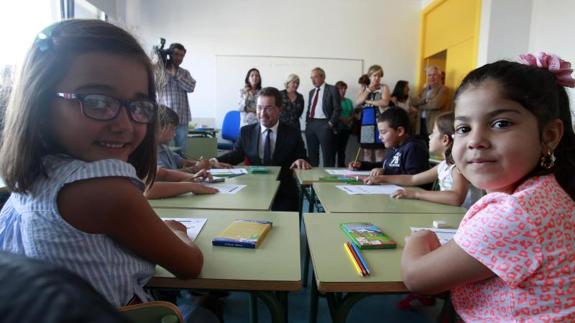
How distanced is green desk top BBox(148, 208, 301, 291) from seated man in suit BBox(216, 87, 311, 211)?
4.81ft

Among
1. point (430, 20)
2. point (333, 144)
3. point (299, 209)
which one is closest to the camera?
point (299, 209)

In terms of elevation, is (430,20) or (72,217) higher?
(430,20)

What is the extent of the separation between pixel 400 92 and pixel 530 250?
508 cm

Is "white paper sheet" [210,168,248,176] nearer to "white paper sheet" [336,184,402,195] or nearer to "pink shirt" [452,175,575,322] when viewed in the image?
"white paper sheet" [336,184,402,195]

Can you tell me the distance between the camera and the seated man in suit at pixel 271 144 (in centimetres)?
255

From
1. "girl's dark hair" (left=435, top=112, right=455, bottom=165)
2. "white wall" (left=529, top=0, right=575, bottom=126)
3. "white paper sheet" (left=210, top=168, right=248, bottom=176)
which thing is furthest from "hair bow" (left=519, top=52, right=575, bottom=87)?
"white wall" (left=529, top=0, right=575, bottom=126)

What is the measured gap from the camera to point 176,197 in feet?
4.92

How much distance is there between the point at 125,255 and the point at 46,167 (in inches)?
8.8

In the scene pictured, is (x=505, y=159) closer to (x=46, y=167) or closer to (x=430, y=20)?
(x=46, y=167)

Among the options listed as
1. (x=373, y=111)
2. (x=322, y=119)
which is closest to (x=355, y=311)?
(x=322, y=119)

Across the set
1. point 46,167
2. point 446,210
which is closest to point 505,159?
point 446,210

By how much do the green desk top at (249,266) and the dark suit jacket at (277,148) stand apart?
Result: 5.22ft

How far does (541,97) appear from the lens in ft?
2.29

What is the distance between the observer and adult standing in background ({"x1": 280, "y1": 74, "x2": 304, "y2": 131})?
182 inches
